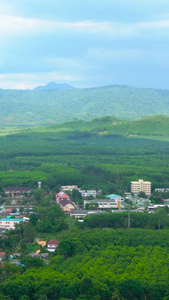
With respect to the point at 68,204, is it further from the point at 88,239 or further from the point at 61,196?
the point at 88,239

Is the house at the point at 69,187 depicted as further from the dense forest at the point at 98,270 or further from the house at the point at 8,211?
the dense forest at the point at 98,270

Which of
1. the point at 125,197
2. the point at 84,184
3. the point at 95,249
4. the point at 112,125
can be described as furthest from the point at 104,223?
Answer: the point at 112,125

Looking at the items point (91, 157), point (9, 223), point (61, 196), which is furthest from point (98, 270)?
point (91, 157)

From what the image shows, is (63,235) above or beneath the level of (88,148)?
beneath

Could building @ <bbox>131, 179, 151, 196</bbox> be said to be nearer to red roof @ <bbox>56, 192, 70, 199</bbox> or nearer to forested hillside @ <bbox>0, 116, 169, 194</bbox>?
forested hillside @ <bbox>0, 116, 169, 194</bbox>

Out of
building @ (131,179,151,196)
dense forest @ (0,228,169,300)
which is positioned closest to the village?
building @ (131,179,151,196)

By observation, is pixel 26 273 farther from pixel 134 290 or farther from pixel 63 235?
pixel 63 235
